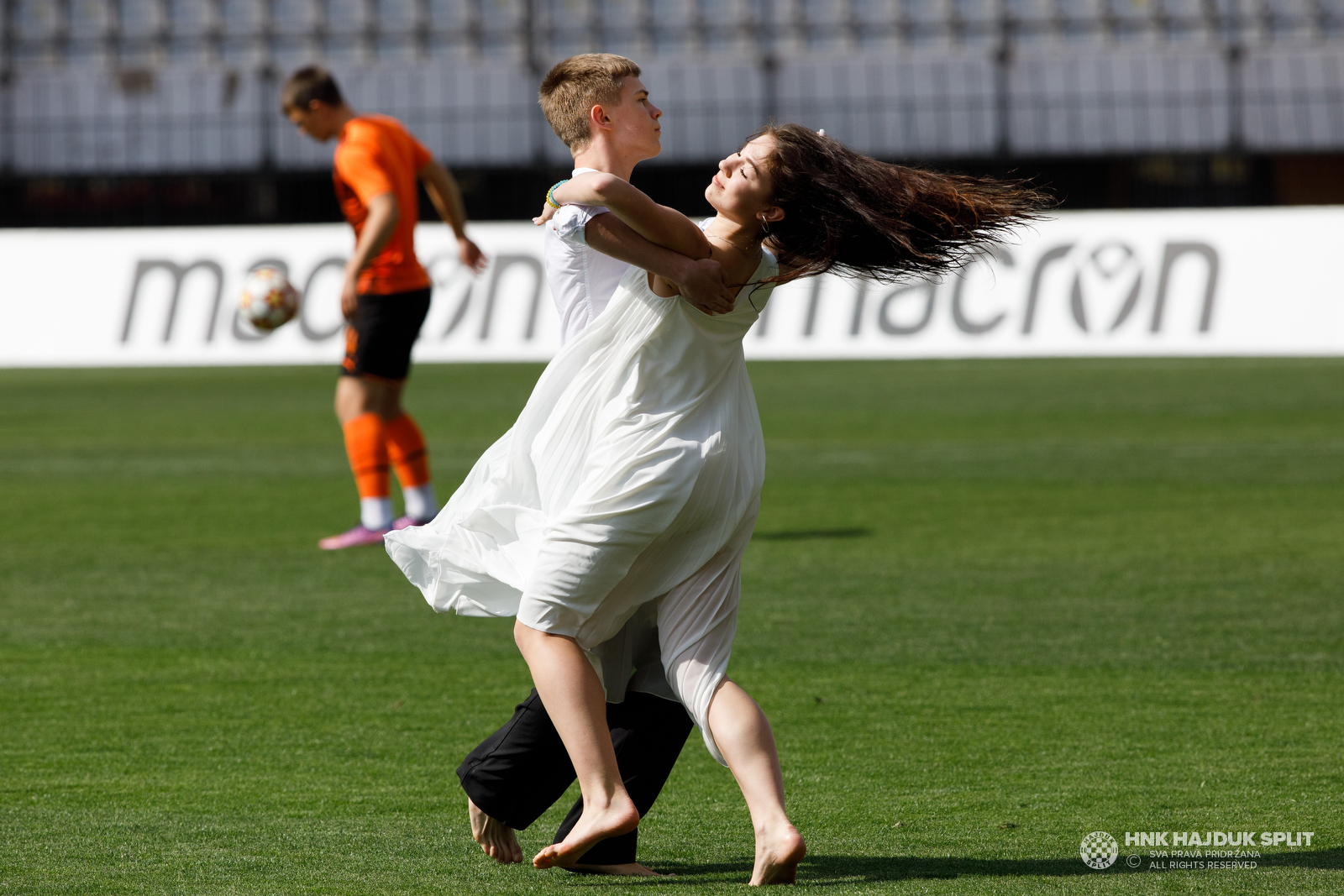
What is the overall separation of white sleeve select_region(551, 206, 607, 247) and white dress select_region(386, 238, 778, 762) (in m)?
0.22

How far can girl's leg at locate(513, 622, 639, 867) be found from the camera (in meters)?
3.10

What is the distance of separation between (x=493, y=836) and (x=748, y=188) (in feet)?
4.50

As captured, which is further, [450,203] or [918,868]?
[450,203]

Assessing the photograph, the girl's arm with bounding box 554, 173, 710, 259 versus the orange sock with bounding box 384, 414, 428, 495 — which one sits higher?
the girl's arm with bounding box 554, 173, 710, 259

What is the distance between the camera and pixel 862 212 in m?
3.19

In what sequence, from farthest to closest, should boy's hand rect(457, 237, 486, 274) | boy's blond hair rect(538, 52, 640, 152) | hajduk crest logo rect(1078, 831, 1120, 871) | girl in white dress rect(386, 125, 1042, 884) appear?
boy's hand rect(457, 237, 486, 274) → boy's blond hair rect(538, 52, 640, 152) → hajduk crest logo rect(1078, 831, 1120, 871) → girl in white dress rect(386, 125, 1042, 884)

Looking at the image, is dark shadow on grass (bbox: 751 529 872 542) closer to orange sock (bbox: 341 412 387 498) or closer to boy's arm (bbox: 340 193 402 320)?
orange sock (bbox: 341 412 387 498)

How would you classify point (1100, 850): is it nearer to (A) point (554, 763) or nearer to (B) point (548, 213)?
(A) point (554, 763)

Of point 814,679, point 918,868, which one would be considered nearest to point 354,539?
point 814,679

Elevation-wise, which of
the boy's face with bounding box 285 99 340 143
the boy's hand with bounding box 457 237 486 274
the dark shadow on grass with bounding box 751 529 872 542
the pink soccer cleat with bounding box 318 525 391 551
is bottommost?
the dark shadow on grass with bounding box 751 529 872 542

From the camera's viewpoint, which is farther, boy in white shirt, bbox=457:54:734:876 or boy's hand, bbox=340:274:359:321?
boy's hand, bbox=340:274:359:321

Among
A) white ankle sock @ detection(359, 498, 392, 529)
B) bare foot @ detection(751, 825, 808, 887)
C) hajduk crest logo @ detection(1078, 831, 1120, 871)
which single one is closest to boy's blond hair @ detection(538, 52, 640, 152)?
bare foot @ detection(751, 825, 808, 887)

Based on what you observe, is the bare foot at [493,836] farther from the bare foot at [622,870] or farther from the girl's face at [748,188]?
the girl's face at [748,188]

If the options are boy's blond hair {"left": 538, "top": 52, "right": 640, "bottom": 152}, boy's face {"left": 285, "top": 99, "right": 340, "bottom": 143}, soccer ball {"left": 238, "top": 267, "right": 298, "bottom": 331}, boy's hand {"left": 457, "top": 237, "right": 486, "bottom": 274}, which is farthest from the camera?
soccer ball {"left": 238, "top": 267, "right": 298, "bottom": 331}
